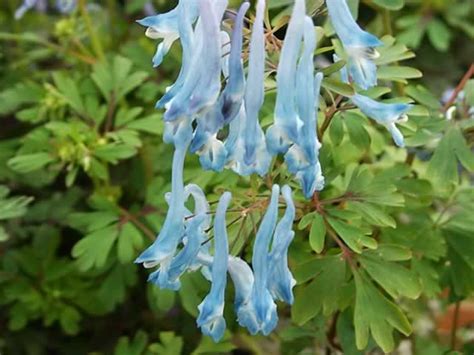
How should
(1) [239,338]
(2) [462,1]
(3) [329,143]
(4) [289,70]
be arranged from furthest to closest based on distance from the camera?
(2) [462,1], (1) [239,338], (3) [329,143], (4) [289,70]

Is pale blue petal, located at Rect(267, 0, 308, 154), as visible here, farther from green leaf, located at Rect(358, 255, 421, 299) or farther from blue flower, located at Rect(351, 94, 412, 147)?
green leaf, located at Rect(358, 255, 421, 299)

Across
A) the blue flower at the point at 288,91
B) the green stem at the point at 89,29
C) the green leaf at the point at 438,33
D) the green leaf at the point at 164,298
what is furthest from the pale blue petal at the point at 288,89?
the green leaf at the point at 438,33

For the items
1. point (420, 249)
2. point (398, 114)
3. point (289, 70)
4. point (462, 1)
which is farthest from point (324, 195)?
point (462, 1)

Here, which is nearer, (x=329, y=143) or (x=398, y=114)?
(x=398, y=114)

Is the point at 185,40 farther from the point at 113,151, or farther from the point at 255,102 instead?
the point at 113,151

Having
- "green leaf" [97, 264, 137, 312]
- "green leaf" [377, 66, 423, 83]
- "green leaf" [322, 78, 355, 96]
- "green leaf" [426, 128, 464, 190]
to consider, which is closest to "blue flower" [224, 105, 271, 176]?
"green leaf" [322, 78, 355, 96]

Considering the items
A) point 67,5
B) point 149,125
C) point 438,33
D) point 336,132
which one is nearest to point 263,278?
point 336,132

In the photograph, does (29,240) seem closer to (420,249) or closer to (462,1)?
(420,249)
